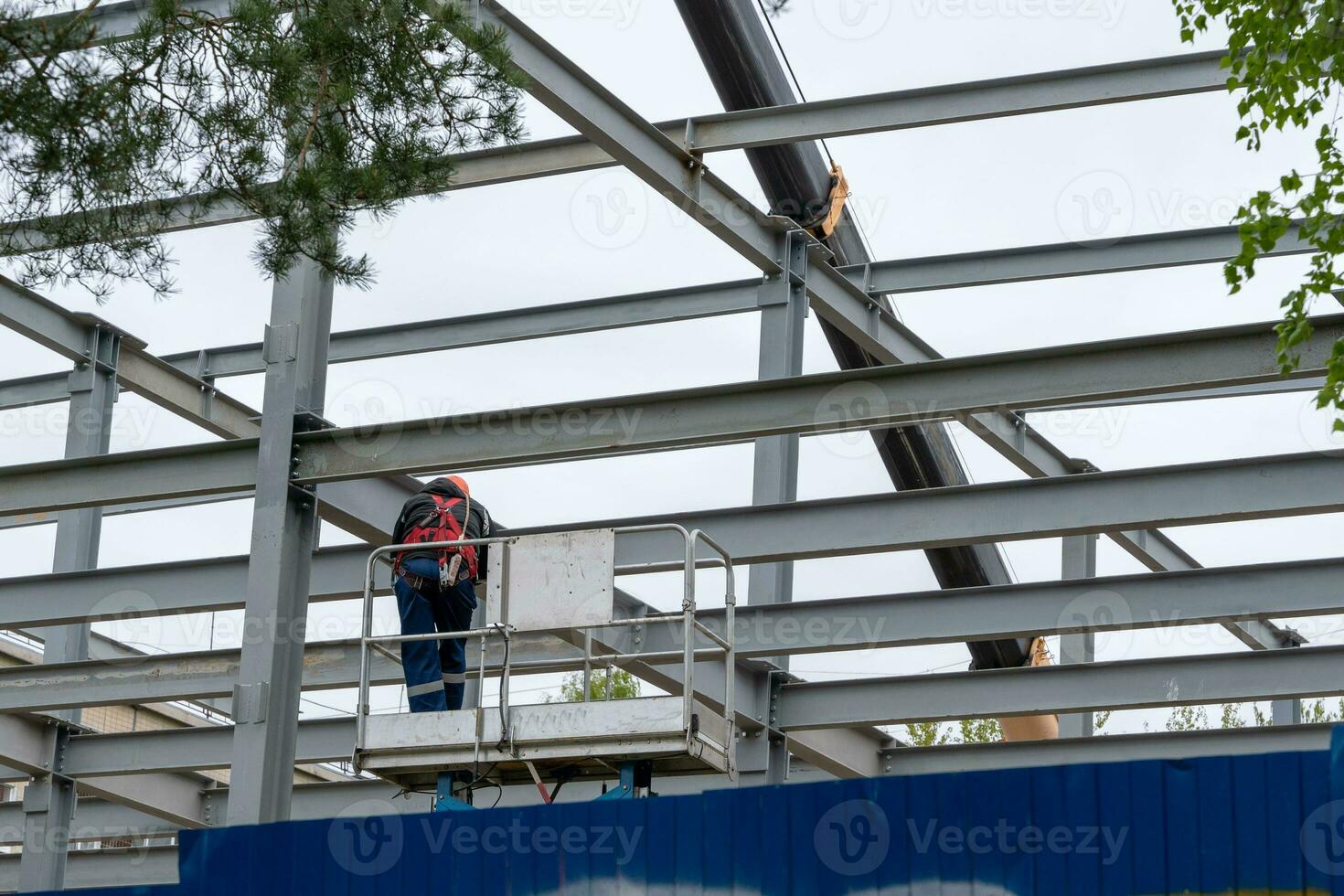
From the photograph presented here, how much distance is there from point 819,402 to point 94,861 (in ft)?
45.7

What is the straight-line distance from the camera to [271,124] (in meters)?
9.77

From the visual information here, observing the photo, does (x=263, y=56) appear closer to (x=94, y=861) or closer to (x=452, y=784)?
(x=452, y=784)

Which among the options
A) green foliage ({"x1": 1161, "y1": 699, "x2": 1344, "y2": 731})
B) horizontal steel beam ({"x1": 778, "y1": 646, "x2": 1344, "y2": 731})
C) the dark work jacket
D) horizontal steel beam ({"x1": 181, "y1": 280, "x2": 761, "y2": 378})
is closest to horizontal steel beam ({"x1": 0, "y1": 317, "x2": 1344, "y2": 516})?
the dark work jacket

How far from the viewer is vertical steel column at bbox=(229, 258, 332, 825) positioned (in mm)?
11797

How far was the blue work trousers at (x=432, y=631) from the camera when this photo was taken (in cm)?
1156

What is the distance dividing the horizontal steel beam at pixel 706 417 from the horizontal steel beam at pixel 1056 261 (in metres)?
6.48

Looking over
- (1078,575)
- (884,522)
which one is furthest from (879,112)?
(1078,575)

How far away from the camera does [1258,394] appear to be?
20.4 m

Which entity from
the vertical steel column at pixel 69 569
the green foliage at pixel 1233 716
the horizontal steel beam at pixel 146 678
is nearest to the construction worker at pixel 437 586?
the horizontal steel beam at pixel 146 678

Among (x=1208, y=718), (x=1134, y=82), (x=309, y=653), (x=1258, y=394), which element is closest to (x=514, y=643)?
(x=309, y=653)

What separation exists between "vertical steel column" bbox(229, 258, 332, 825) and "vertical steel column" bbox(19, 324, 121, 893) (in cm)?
513
